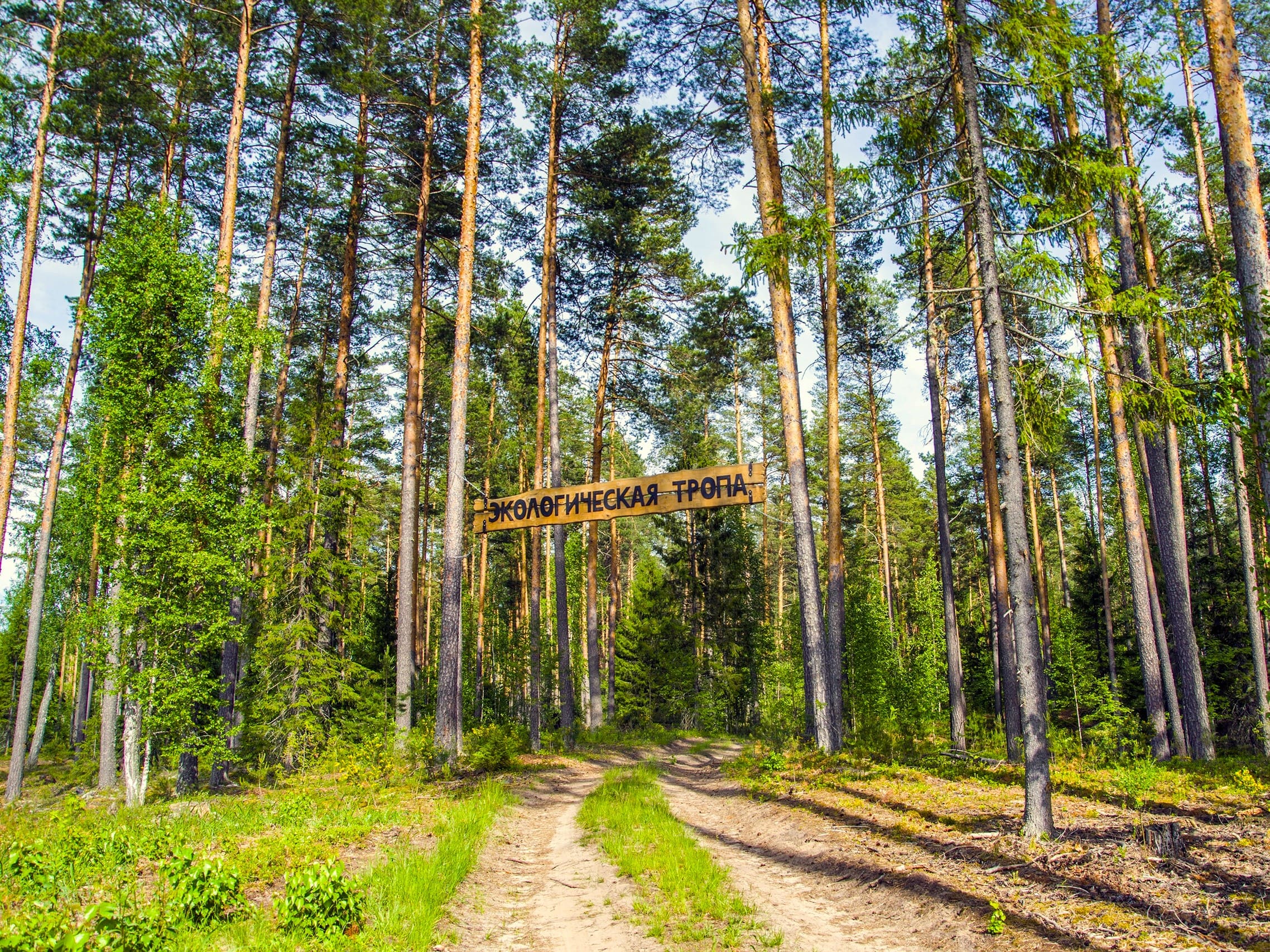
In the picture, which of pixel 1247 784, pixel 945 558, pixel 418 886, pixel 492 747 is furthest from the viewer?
pixel 945 558

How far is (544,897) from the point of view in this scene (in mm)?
6516

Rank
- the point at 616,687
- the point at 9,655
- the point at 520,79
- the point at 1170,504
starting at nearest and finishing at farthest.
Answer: the point at 1170,504, the point at 520,79, the point at 616,687, the point at 9,655

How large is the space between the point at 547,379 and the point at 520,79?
6709 millimetres

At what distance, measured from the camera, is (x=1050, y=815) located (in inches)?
267

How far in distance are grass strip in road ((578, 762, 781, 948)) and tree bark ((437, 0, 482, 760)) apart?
10.4 ft

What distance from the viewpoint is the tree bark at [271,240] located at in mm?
14273

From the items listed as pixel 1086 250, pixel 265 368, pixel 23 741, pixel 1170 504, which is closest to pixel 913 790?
pixel 1170 504

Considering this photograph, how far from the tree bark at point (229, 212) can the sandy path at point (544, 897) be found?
31.8ft

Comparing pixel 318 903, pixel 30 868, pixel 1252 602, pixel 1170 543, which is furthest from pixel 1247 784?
pixel 30 868

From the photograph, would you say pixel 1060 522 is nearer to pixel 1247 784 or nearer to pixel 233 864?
pixel 1247 784

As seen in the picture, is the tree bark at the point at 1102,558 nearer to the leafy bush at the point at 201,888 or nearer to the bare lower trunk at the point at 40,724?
the leafy bush at the point at 201,888

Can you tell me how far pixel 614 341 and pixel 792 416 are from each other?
10.2 meters

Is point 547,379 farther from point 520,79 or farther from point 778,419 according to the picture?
point 778,419

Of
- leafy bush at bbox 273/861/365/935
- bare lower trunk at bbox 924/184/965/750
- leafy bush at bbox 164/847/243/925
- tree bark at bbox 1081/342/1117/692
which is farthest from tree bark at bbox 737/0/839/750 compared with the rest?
tree bark at bbox 1081/342/1117/692
